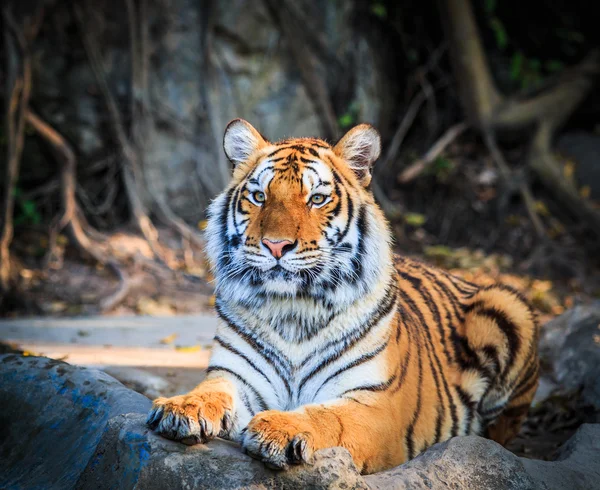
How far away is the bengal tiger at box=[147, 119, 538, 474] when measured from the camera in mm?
2604

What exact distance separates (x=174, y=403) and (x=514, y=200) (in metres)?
6.99

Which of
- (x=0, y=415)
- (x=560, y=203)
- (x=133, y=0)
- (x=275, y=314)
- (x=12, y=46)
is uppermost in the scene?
(x=133, y=0)

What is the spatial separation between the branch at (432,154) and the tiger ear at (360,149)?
560 cm

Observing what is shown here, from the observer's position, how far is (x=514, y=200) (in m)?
8.47

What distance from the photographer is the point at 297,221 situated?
8.73 ft

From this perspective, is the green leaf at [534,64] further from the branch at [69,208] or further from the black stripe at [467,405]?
the black stripe at [467,405]

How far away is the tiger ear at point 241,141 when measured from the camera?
3064 millimetres

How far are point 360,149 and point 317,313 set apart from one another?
2.41 feet

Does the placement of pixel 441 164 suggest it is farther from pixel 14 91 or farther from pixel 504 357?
pixel 504 357

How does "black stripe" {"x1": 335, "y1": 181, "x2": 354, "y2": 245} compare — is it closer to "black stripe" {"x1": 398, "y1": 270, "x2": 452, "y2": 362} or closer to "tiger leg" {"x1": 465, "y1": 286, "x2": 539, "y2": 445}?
"black stripe" {"x1": 398, "y1": 270, "x2": 452, "y2": 362}

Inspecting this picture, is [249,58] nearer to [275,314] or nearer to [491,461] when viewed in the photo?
[275,314]

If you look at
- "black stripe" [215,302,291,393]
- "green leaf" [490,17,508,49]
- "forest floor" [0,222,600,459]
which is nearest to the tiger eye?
"black stripe" [215,302,291,393]

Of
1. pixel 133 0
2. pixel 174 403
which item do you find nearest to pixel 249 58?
pixel 133 0

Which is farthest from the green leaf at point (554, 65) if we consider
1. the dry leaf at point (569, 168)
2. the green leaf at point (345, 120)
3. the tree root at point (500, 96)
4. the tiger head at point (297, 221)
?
the tiger head at point (297, 221)
